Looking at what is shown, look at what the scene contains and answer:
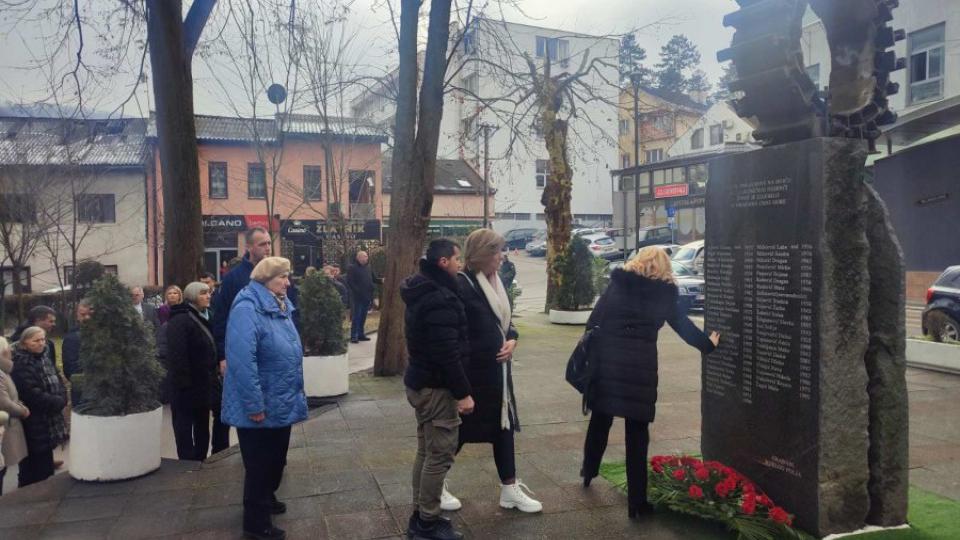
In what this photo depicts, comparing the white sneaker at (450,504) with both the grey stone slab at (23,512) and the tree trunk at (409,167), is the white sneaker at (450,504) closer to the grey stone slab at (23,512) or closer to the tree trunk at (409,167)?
the grey stone slab at (23,512)

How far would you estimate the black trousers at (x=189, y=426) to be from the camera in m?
6.91

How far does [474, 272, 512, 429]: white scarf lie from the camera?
198 inches

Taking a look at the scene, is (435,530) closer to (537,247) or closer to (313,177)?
(313,177)

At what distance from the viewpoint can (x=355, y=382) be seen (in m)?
10.8

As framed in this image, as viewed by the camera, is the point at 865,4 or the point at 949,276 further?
the point at 949,276

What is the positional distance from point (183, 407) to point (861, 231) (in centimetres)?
575

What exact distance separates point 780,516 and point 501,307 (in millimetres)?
2166

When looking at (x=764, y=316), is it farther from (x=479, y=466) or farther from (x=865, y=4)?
(x=479, y=466)

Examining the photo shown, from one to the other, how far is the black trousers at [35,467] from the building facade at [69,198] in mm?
4974

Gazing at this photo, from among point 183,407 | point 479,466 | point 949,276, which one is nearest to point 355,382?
point 183,407

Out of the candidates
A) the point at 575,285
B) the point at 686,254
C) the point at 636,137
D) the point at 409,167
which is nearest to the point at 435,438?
the point at 409,167

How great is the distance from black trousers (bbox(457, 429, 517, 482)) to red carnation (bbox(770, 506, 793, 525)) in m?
1.70

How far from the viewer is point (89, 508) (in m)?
5.57

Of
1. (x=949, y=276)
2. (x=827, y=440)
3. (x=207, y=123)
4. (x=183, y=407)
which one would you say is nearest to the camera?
(x=827, y=440)
